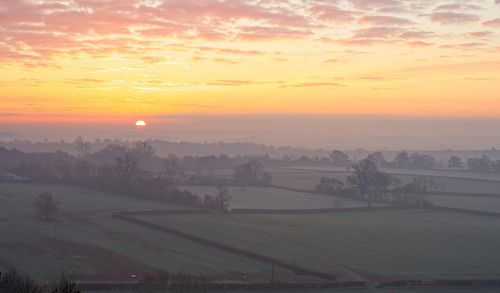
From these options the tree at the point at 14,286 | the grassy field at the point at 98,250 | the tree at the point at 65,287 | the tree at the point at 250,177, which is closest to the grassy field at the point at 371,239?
the grassy field at the point at 98,250

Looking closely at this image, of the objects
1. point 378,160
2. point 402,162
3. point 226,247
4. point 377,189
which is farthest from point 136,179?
point 378,160

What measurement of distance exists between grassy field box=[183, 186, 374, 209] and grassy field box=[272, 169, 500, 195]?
15.0ft

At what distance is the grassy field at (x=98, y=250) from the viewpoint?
30219 mm

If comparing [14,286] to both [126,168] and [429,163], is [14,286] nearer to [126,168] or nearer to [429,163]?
[126,168]

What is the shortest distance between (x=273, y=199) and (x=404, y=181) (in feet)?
79.2

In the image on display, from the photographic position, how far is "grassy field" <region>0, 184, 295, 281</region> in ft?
99.1

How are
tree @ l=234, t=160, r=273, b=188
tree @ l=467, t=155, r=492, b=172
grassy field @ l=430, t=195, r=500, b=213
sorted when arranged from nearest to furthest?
1. grassy field @ l=430, t=195, r=500, b=213
2. tree @ l=234, t=160, r=273, b=188
3. tree @ l=467, t=155, r=492, b=172

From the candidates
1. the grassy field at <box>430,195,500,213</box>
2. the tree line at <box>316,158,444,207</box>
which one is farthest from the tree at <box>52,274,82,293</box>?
the grassy field at <box>430,195,500,213</box>

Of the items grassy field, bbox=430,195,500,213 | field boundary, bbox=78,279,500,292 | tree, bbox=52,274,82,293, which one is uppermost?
grassy field, bbox=430,195,500,213

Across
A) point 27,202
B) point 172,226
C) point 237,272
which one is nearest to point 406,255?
point 237,272

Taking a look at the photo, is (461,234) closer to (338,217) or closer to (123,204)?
(338,217)

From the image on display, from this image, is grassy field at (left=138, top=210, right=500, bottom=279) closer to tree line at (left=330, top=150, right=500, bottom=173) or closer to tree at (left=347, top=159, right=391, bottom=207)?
tree at (left=347, top=159, right=391, bottom=207)

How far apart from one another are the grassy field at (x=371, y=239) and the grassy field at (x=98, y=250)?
10.00 ft

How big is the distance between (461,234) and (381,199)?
1578 cm
